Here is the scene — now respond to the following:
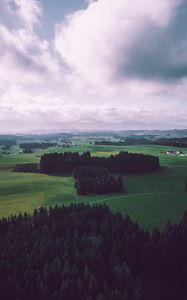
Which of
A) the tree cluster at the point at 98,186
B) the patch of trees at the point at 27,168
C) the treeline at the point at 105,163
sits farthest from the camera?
the patch of trees at the point at 27,168

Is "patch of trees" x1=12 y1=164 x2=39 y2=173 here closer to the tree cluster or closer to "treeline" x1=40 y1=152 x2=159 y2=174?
"treeline" x1=40 y1=152 x2=159 y2=174

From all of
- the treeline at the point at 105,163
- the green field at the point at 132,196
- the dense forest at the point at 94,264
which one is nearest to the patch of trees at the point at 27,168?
the green field at the point at 132,196

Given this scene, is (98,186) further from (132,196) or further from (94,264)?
(94,264)

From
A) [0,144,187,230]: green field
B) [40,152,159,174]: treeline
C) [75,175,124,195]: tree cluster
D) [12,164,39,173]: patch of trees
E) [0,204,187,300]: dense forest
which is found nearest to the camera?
[0,204,187,300]: dense forest

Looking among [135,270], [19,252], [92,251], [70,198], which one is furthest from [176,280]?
[70,198]

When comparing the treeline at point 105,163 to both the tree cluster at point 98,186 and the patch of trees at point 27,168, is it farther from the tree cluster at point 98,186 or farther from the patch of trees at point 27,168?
the tree cluster at point 98,186

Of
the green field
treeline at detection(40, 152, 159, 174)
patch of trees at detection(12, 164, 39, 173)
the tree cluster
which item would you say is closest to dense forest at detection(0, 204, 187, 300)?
the green field

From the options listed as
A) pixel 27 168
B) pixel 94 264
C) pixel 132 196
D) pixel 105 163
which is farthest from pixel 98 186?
pixel 27 168
